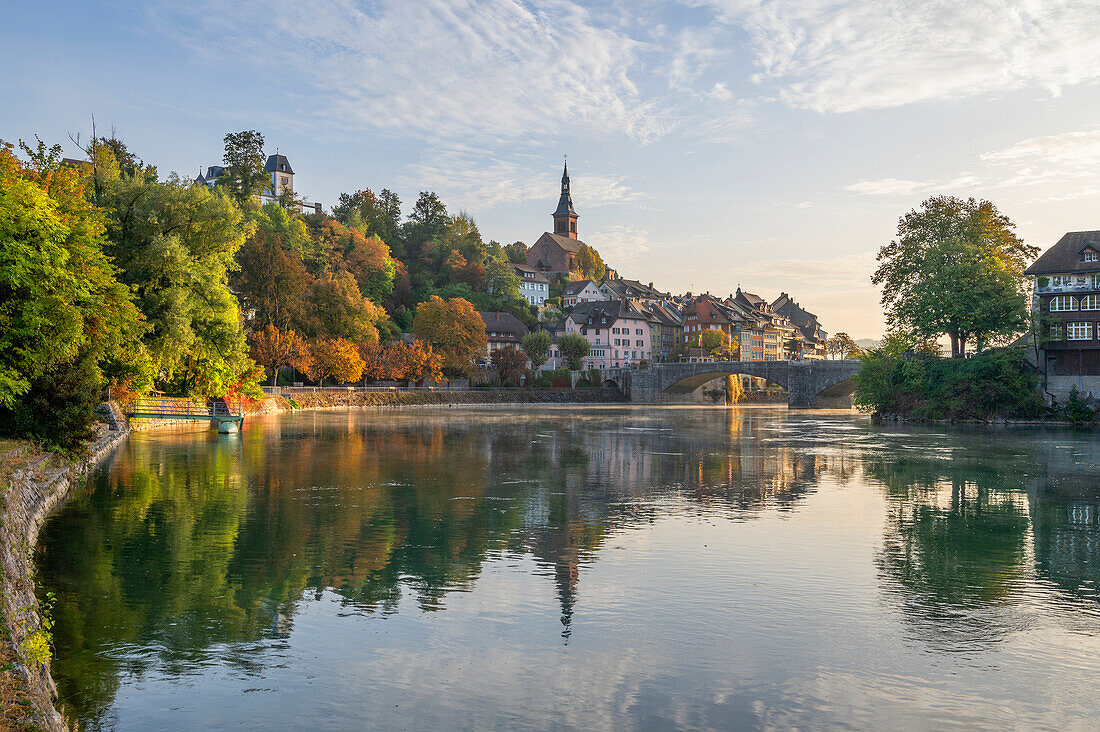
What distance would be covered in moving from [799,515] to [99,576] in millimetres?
15996

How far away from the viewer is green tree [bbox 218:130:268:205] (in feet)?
354

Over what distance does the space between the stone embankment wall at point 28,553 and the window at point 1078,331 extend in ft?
209

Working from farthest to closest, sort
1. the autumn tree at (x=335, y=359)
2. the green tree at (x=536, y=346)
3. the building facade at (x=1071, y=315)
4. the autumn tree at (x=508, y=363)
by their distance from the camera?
1. the green tree at (x=536, y=346)
2. the autumn tree at (x=508, y=363)
3. the autumn tree at (x=335, y=359)
4. the building facade at (x=1071, y=315)

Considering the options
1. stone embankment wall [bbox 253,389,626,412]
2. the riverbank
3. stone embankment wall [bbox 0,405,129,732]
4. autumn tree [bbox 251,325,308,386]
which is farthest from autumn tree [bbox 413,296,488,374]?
stone embankment wall [bbox 0,405,129,732]

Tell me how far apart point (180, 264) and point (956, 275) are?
52777mm

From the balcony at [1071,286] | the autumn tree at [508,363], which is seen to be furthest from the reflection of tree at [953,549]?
the autumn tree at [508,363]

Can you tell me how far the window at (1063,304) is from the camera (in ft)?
213

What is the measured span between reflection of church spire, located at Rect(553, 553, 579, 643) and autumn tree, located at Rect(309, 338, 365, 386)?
72991mm

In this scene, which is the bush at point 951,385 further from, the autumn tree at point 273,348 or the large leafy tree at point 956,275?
the autumn tree at point 273,348

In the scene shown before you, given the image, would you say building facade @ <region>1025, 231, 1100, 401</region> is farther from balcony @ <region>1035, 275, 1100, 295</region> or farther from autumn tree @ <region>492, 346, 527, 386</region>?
autumn tree @ <region>492, 346, 527, 386</region>

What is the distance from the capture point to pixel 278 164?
161 metres

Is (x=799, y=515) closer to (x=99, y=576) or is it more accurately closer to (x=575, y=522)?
(x=575, y=522)

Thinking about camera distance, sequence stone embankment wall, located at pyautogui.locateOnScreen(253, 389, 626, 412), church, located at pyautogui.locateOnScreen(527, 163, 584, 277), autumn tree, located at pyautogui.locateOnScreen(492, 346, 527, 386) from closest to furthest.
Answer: stone embankment wall, located at pyautogui.locateOnScreen(253, 389, 626, 412), autumn tree, located at pyautogui.locateOnScreen(492, 346, 527, 386), church, located at pyautogui.locateOnScreen(527, 163, 584, 277)

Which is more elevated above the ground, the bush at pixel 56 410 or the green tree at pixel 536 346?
the green tree at pixel 536 346
